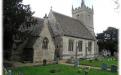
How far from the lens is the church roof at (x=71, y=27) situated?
11766 millimetres

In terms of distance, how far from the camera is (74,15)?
13.0 m

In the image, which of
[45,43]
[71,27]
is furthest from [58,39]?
[45,43]

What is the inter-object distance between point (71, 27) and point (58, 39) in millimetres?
1321

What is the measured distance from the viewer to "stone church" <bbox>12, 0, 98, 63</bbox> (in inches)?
339

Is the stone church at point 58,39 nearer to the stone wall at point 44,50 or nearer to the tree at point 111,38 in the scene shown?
the stone wall at point 44,50

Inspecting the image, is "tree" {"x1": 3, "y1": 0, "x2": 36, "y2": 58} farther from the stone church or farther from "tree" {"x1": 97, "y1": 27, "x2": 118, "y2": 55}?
"tree" {"x1": 97, "y1": 27, "x2": 118, "y2": 55}

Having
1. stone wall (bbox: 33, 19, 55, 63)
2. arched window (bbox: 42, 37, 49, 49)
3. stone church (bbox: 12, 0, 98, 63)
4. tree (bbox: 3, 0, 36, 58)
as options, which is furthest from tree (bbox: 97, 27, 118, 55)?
arched window (bbox: 42, 37, 49, 49)

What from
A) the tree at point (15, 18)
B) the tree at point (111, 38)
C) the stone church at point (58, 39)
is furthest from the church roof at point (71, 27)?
the tree at point (111, 38)

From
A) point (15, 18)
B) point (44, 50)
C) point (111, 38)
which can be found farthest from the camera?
point (44, 50)

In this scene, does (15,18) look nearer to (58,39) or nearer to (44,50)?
(44,50)

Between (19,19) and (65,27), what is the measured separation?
235 inches

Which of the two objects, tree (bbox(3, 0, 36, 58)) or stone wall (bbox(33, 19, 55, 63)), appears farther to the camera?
stone wall (bbox(33, 19, 55, 63))

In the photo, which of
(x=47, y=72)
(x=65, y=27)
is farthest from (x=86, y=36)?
(x=47, y=72)

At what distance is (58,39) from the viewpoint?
11.5 m
